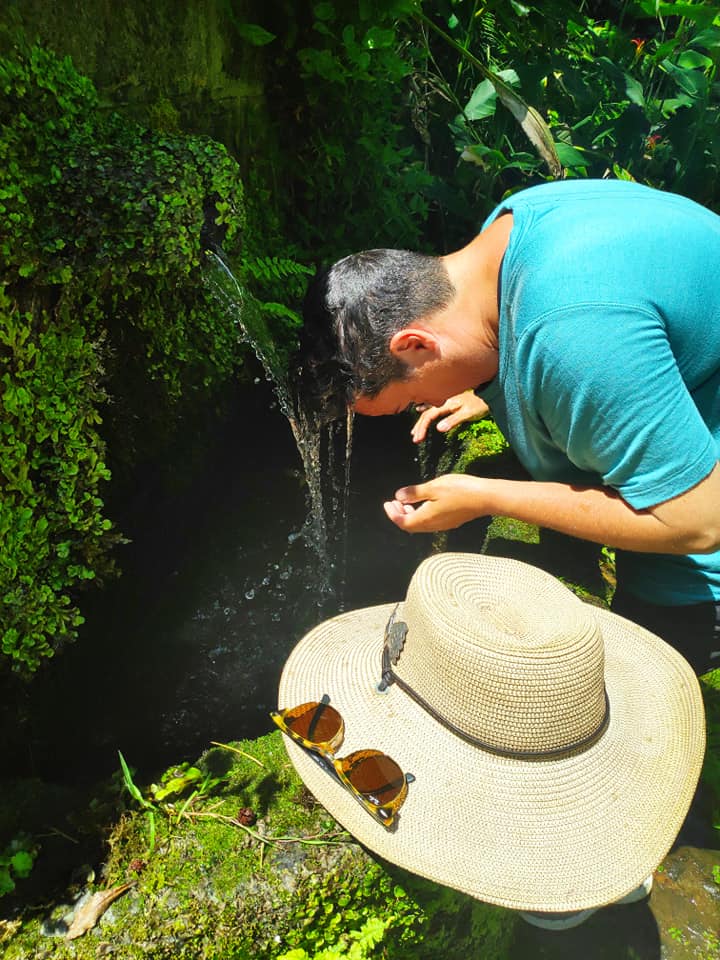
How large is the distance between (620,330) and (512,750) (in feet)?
3.53

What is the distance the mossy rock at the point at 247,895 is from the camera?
70.6 inches

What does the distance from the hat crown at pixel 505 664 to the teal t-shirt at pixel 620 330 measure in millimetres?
402

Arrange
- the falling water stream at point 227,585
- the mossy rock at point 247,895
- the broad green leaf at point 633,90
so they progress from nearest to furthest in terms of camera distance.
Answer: the mossy rock at point 247,895
the falling water stream at point 227,585
the broad green leaf at point 633,90

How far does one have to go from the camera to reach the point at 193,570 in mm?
3945

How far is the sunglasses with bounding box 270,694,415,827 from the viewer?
5.53 feet

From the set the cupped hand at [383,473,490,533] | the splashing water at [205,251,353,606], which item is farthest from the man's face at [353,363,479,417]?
the splashing water at [205,251,353,606]

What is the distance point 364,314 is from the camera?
2.01 metres

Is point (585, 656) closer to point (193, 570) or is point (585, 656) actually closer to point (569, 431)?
point (569, 431)

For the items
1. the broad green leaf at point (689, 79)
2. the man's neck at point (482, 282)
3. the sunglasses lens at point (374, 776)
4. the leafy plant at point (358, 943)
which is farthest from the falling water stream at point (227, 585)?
the broad green leaf at point (689, 79)

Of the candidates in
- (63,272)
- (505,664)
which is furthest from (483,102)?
(505,664)

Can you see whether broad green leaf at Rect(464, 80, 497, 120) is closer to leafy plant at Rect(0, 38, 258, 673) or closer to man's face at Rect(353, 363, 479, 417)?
leafy plant at Rect(0, 38, 258, 673)

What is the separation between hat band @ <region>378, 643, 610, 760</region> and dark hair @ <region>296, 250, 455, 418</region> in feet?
2.76

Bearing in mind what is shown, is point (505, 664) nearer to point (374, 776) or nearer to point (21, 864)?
point (374, 776)

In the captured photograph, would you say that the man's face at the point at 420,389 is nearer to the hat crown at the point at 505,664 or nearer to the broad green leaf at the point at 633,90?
the hat crown at the point at 505,664
